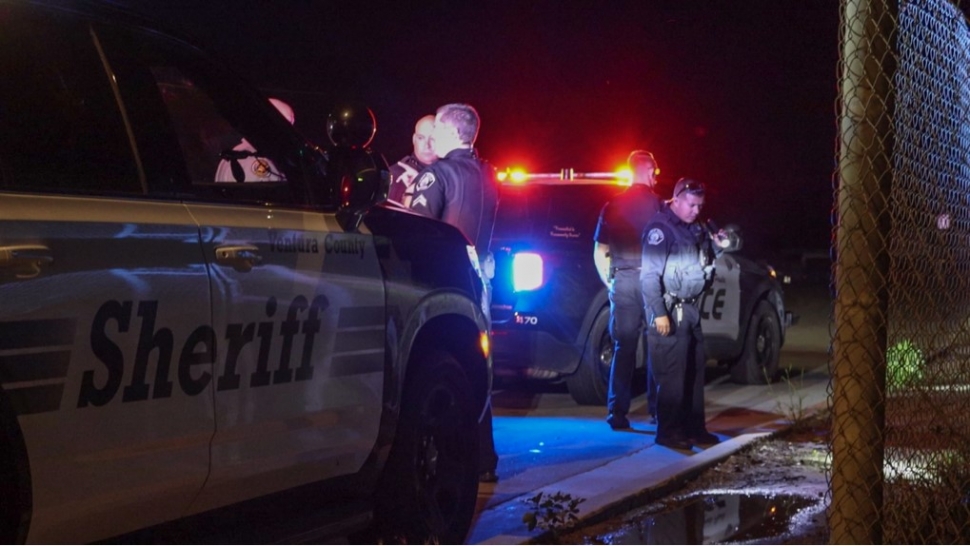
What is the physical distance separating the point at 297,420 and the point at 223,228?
75 cm

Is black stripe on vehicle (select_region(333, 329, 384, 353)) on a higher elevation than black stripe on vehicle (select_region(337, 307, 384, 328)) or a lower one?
lower

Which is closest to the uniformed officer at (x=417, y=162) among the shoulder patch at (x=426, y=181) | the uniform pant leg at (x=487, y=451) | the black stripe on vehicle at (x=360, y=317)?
the shoulder patch at (x=426, y=181)

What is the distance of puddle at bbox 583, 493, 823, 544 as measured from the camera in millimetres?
6547

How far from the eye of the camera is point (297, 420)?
15.4ft

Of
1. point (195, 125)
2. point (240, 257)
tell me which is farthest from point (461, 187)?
point (240, 257)

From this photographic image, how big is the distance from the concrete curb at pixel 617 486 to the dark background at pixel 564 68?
1162 cm

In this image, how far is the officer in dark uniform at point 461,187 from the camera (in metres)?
7.30

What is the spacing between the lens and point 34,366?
3.51m

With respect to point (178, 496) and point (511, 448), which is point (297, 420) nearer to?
point (178, 496)

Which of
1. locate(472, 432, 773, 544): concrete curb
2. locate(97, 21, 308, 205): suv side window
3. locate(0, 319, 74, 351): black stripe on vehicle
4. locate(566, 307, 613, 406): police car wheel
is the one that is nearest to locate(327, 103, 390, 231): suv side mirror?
locate(97, 21, 308, 205): suv side window

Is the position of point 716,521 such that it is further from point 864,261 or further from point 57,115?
point 57,115

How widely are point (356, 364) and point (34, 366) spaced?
162 centimetres

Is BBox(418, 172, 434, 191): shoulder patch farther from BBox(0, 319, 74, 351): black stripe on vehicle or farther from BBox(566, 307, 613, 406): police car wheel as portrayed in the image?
BBox(0, 319, 74, 351): black stripe on vehicle

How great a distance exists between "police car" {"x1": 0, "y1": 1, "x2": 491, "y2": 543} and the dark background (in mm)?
13894
